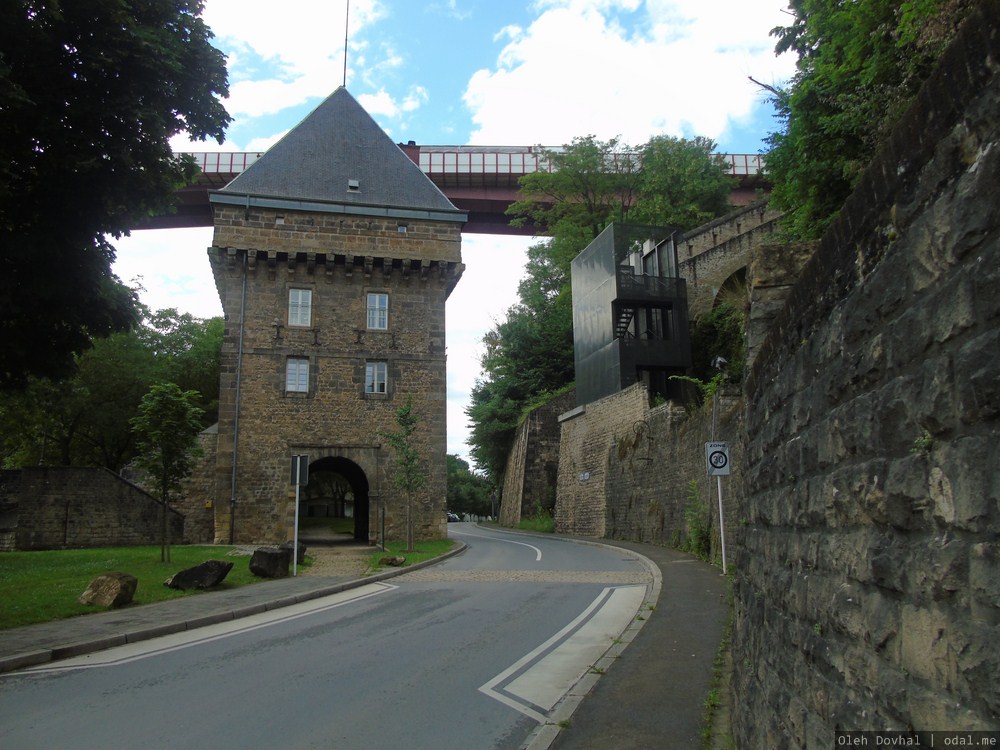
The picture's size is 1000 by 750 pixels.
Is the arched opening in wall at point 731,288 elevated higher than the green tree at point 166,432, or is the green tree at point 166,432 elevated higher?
the arched opening in wall at point 731,288

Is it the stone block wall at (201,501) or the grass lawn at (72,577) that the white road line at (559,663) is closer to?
the grass lawn at (72,577)

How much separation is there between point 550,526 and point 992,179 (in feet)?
119

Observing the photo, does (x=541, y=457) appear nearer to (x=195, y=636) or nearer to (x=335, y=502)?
(x=335, y=502)

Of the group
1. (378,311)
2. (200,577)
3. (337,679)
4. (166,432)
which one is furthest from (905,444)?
(378,311)

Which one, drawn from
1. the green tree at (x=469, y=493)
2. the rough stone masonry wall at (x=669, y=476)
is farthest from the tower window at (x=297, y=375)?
the green tree at (x=469, y=493)

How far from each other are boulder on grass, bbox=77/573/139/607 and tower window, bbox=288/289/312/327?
18174 millimetres

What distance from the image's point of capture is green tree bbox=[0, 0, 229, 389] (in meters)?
12.2

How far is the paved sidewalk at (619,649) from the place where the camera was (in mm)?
5516

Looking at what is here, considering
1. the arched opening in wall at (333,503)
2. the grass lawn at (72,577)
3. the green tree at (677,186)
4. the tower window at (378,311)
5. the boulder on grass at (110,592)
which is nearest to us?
the grass lawn at (72,577)

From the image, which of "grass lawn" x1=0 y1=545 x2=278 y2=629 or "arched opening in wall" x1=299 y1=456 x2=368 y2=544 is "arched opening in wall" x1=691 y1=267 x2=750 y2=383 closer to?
"arched opening in wall" x1=299 y1=456 x2=368 y2=544

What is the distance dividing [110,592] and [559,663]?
7956 millimetres

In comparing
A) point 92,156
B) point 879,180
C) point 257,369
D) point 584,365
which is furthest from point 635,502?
point 879,180

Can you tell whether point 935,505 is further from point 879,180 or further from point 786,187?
point 786,187

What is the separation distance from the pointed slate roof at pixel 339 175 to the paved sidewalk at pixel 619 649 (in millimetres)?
18419
